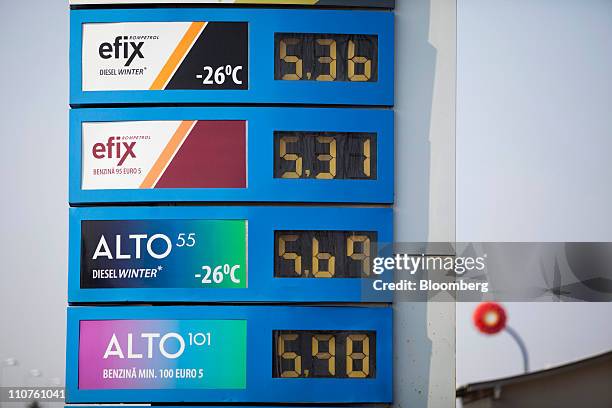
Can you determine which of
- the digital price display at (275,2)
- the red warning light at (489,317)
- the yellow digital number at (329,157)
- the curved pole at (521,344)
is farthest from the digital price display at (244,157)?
the curved pole at (521,344)

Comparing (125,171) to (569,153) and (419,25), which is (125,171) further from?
(569,153)

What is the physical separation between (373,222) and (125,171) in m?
0.76

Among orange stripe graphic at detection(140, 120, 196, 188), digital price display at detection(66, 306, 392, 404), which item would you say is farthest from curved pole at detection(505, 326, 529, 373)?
orange stripe graphic at detection(140, 120, 196, 188)

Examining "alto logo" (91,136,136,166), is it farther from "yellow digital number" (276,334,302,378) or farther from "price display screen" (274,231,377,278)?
"yellow digital number" (276,334,302,378)

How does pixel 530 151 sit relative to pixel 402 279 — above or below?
above

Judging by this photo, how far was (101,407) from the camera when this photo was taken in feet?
7.98

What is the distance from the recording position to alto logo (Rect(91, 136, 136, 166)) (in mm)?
2453

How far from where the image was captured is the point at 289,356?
2.42 m

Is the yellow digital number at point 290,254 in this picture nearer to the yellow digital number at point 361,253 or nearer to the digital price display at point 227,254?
the digital price display at point 227,254

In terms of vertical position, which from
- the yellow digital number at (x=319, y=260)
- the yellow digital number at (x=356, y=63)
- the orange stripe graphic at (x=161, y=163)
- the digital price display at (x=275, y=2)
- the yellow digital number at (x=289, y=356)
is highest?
the digital price display at (x=275, y=2)

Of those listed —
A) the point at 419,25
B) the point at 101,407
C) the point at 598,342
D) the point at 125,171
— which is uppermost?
the point at 419,25

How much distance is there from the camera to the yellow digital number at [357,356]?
2.42 m

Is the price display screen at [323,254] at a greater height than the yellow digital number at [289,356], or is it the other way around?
the price display screen at [323,254]

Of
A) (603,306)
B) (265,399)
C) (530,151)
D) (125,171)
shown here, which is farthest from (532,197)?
(125,171)
